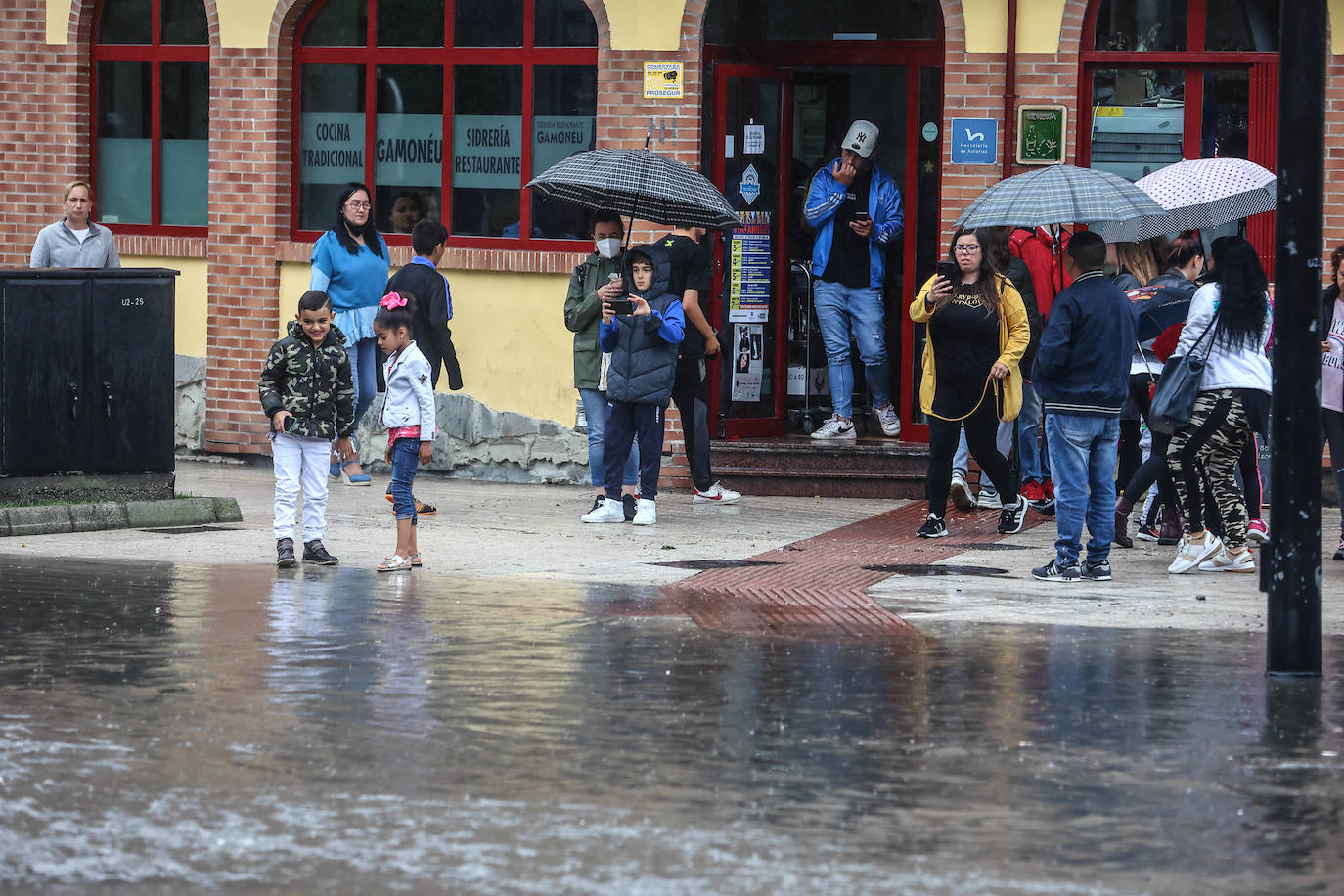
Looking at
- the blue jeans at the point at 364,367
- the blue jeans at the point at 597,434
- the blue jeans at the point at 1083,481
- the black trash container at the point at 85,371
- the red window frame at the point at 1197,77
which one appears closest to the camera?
the blue jeans at the point at 1083,481

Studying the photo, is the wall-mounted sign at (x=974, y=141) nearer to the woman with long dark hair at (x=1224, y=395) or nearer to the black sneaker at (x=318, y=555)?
the woman with long dark hair at (x=1224, y=395)

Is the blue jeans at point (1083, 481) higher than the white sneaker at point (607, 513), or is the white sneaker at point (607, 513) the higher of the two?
the blue jeans at point (1083, 481)

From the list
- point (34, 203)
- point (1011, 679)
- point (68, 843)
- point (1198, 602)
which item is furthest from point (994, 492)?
point (68, 843)

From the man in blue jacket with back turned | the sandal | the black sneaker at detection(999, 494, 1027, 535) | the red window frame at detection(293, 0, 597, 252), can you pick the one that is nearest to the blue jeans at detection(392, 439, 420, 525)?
the sandal

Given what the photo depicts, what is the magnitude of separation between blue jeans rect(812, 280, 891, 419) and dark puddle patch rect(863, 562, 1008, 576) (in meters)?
3.56

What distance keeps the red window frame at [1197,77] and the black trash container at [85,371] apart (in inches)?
231

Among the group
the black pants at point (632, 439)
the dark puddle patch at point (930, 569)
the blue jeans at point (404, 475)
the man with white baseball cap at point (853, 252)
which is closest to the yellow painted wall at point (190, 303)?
the black pants at point (632, 439)

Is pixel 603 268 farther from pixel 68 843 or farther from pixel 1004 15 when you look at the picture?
pixel 68 843

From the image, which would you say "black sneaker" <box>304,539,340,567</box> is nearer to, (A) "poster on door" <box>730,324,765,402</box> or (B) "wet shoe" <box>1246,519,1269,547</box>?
(A) "poster on door" <box>730,324,765,402</box>

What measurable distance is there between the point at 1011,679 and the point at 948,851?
230cm

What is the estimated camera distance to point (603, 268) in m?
12.4

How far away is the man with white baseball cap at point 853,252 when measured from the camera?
1384 centimetres

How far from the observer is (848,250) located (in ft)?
45.6

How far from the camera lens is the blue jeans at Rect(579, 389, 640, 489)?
1257 centimetres
